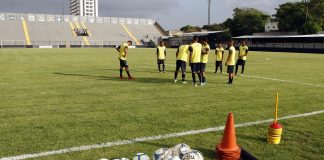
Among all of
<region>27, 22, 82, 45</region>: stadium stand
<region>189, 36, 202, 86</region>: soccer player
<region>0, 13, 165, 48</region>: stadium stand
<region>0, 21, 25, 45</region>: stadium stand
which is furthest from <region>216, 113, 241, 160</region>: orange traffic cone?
<region>27, 22, 82, 45</region>: stadium stand

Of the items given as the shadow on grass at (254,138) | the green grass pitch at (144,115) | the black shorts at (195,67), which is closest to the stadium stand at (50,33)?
the green grass pitch at (144,115)

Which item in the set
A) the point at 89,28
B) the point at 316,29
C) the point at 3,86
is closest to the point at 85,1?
the point at 89,28

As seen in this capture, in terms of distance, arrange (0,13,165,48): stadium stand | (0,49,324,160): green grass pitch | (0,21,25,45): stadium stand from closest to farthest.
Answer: (0,49,324,160): green grass pitch, (0,21,25,45): stadium stand, (0,13,165,48): stadium stand

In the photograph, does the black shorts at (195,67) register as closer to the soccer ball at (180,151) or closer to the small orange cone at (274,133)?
the small orange cone at (274,133)

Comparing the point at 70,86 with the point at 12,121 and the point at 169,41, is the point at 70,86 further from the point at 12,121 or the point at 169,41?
the point at 169,41

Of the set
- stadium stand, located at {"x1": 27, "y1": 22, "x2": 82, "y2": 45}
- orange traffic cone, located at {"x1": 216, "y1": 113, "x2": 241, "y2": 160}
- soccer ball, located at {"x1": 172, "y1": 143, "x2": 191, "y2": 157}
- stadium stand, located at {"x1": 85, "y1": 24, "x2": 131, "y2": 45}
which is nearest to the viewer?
soccer ball, located at {"x1": 172, "y1": 143, "x2": 191, "y2": 157}

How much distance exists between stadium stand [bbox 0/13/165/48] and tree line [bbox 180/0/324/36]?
21837mm

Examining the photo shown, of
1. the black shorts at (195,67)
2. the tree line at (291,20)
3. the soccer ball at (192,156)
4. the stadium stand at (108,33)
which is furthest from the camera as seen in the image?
the stadium stand at (108,33)

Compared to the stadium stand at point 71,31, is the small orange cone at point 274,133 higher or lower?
lower

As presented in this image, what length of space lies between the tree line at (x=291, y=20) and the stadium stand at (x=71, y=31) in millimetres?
21837

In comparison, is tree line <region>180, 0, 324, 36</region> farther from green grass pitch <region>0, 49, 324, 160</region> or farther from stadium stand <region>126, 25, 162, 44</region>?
green grass pitch <region>0, 49, 324, 160</region>

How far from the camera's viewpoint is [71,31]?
81750 millimetres

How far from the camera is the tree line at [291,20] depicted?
57.6 metres

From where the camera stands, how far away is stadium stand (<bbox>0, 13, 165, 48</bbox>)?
238 feet
